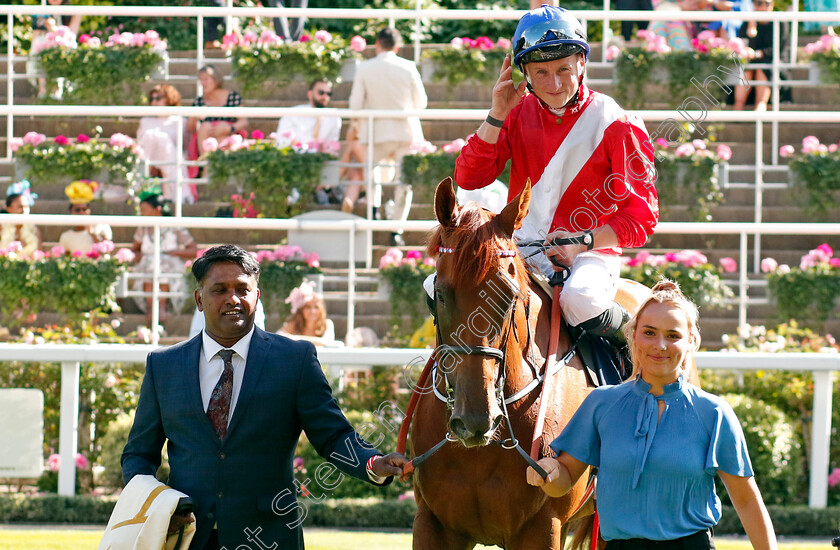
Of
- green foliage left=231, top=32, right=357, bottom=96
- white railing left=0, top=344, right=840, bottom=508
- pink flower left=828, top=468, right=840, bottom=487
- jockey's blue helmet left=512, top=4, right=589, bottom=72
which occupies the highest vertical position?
green foliage left=231, top=32, right=357, bottom=96

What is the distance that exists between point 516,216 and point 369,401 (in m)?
4.03

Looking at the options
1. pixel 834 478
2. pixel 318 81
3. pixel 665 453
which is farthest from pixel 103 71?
pixel 665 453

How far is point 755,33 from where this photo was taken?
11.2 m

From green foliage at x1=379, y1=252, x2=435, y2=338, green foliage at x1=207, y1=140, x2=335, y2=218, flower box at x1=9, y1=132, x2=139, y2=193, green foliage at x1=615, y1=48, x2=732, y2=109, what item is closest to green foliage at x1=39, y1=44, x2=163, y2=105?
flower box at x1=9, y1=132, x2=139, y2=193

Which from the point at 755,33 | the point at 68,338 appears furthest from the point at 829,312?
the point at 68,338

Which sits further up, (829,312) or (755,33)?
(755,33)

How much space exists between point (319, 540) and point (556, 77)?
3.57 meters

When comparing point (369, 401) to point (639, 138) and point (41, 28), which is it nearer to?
point (639, 138)

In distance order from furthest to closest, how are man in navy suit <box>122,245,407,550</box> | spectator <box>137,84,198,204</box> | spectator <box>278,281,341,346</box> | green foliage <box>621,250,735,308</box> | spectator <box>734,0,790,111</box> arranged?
spectator <box>734,0,790,111</box>, spectator <box>137,84,198,204</box>, green foliage <box>621,250,735,308</box>, spectator <box>278,281,341,346</box>, man in navy suit <box>122,245,407,550</box>

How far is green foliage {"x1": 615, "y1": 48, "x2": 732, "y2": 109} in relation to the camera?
10500 millimetres

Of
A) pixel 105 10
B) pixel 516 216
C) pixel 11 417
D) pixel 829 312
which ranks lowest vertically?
pixel 11 417

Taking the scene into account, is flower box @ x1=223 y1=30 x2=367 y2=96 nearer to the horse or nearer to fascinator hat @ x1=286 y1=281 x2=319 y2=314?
fascinator hat @ x1=286 y1=281 x2=319 y2=314

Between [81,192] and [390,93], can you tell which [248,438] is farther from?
[81,192]

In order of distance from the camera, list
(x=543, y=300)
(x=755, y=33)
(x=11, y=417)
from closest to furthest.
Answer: (x=543, y=300) < (x=11, y=417) < (x=755, y=33)
